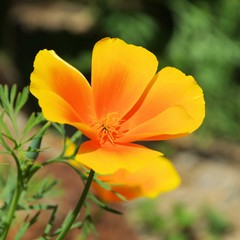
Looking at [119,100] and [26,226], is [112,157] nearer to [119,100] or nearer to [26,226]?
[119,100]

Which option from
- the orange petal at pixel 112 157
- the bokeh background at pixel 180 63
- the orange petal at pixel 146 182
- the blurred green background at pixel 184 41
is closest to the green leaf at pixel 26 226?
the orange petal at pixel 146 182

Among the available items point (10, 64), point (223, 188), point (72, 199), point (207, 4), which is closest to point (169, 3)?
point (207, 4)

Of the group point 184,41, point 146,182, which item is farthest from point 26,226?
point 184,41

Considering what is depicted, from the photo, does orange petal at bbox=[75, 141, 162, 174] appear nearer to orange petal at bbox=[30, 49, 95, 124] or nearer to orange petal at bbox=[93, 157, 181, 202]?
orange petal at bbox=[30, 49, 95, 124]

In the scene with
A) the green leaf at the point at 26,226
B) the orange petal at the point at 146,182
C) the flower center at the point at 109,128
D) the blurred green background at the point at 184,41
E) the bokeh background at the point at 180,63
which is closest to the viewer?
the flower center at the point at 109,128

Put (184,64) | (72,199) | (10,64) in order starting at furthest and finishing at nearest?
1. (10,64)
2. (184,64)
3. (72,199)

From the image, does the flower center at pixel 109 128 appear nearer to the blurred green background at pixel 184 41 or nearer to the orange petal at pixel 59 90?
the orange petal at pixel 59 90

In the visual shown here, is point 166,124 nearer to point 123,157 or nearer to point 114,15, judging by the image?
point 123,157

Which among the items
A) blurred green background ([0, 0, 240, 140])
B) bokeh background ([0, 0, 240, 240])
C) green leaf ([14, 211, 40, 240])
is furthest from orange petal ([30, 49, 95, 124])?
blurred green background ([0, 0, 240, 140])
